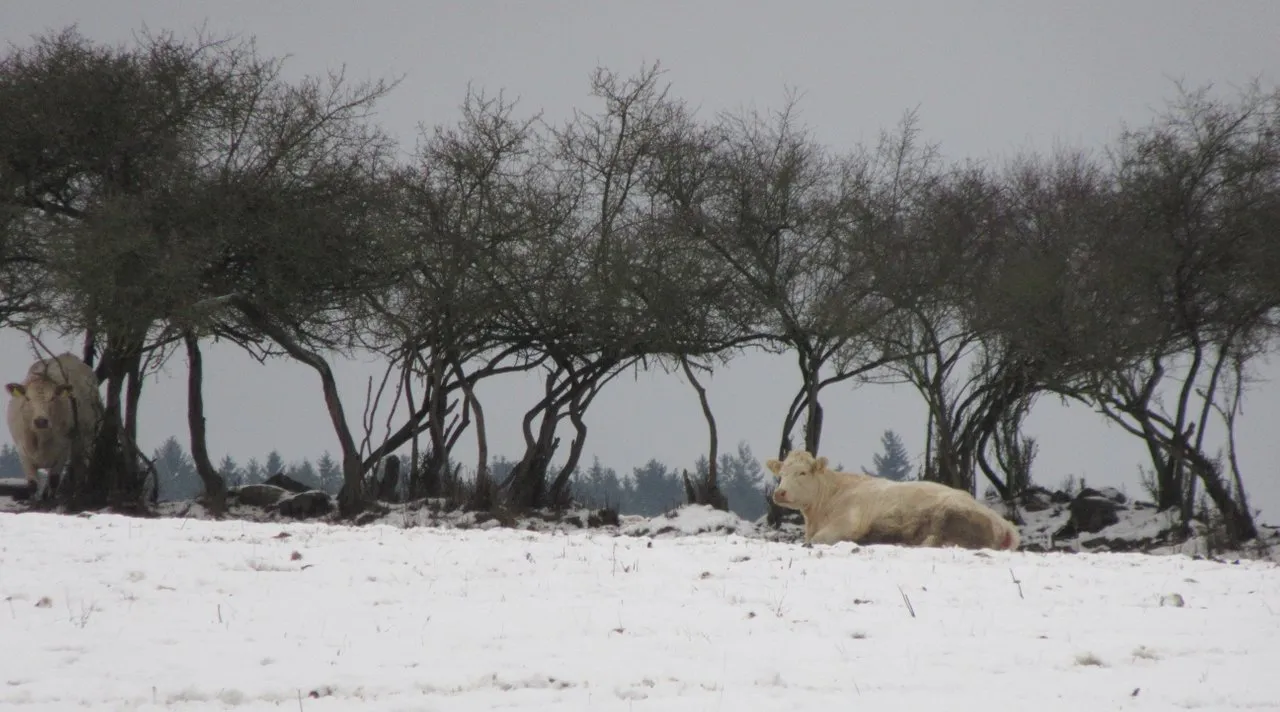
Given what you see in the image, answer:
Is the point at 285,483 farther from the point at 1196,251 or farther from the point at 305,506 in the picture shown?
the point at 1196,251

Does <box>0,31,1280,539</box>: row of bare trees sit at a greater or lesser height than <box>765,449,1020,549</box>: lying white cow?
greater

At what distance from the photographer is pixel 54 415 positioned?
2267cm

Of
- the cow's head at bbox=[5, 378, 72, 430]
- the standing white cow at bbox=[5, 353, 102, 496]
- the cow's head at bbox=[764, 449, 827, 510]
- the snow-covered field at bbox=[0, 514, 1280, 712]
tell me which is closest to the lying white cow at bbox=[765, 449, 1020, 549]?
the cow's head at bbox=[764, 449, 827, 510]

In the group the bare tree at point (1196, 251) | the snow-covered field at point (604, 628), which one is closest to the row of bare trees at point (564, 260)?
the bare tree at point (1196, 251)

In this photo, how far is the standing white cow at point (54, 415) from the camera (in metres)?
22.2

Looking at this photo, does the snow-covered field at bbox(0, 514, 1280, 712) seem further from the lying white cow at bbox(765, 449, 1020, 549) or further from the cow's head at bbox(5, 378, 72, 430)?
the cow's head at bbox(5, 378, 72, 430)

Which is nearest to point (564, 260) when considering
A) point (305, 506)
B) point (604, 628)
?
point (305, 506)

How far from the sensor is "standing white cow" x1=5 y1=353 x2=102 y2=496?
22250 millimetres

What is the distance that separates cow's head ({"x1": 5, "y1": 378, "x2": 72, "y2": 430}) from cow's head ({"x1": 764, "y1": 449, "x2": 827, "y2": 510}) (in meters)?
13.7

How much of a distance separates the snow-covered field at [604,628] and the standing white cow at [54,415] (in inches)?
455

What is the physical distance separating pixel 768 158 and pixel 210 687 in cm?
1949

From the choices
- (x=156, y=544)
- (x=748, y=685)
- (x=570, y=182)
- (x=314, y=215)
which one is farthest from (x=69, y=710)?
(x=570, y=182)

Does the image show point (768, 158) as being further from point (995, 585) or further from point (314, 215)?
point (995, 585)

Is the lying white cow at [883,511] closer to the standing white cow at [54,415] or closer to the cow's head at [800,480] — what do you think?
the cow's head at [800,480]
